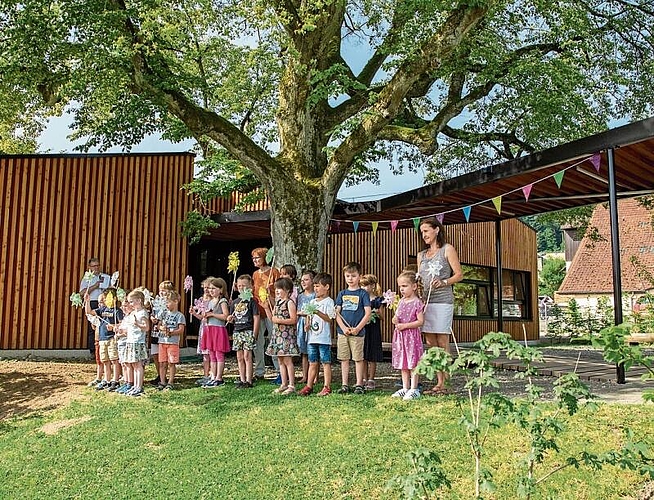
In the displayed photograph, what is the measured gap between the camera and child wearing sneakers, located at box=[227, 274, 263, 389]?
7020 mm

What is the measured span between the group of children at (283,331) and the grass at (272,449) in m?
0.52

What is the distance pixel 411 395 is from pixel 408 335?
22.4 inches

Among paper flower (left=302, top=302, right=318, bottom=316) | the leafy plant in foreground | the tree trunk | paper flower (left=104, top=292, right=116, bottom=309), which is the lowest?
the leafy plant in foreground

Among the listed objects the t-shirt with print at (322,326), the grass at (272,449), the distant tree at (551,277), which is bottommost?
the grass at (272,449)

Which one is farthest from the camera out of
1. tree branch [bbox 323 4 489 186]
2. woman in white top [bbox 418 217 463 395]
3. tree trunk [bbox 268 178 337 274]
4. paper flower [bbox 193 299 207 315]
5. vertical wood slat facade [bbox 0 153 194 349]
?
vertical wood slat facade [bbox 0 153 194 349]

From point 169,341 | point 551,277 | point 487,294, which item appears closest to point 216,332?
point 169,341

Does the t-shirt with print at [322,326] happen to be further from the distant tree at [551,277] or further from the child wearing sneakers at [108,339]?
the distant tree at [551,277]

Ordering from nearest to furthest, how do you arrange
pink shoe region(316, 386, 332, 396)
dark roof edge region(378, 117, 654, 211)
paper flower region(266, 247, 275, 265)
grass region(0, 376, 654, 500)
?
grass region(0, 376, 654, 500) → dark roof edge region(378, 117, 654, 211) → pink shoe region(316, 386, 332, 396) → paper flower region(266, 247, 275, 265)

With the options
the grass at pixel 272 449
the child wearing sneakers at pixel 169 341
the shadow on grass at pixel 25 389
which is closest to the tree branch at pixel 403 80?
the child wearing sneakers at pixel 169 341

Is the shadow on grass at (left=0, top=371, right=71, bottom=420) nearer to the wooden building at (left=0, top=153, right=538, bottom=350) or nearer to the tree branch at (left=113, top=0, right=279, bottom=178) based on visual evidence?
the wooden building at (left=0, top=153, right=538, bottom=350)

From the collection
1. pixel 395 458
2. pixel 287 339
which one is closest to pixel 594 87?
pixel 287 339

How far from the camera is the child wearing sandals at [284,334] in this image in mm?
6703

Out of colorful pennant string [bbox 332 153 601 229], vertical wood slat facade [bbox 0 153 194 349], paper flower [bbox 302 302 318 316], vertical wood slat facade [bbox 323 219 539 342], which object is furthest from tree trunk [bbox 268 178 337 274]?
vertical wood slat facade [bbox 323 219 539 342]

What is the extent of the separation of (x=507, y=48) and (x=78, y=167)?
318 inches
